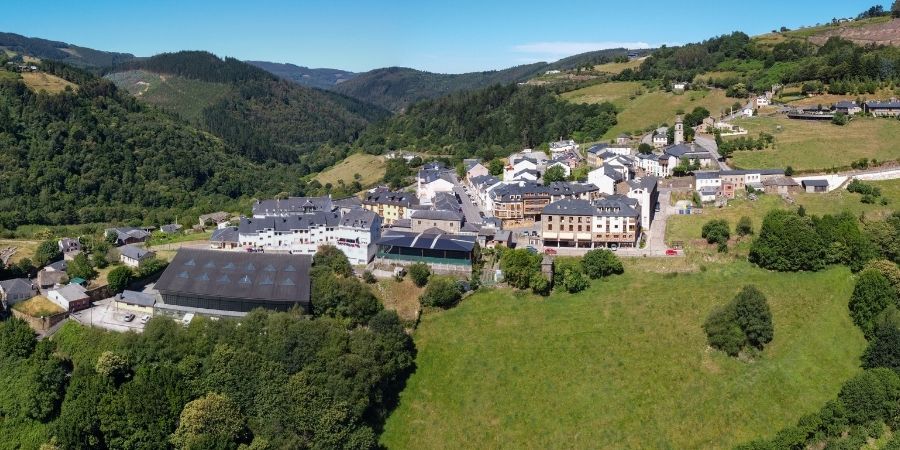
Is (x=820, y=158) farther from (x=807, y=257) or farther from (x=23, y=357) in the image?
(x=23, y=357)

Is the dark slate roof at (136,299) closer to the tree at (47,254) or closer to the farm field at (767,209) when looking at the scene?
the tree at (47,254)

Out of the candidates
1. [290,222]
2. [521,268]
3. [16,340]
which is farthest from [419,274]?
[16,340]

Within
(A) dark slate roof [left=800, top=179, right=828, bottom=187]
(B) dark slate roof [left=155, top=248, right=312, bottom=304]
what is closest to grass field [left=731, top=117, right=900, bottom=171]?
(A) dark slate roof [left=800, top=179, right=828, bottom=187]

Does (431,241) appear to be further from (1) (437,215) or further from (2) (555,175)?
(2) (555,175)

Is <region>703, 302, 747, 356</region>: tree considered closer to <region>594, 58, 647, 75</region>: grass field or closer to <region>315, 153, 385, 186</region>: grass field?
<region>315, 153, 385, 186</region>: grass field

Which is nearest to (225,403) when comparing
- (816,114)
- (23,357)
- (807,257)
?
(23,357)

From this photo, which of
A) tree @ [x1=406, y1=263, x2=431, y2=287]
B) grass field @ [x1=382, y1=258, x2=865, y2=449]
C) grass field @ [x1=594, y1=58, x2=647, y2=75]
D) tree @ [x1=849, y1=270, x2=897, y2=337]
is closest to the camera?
grass field @ [x1=382, y1=258, x2=865, y2=449]
